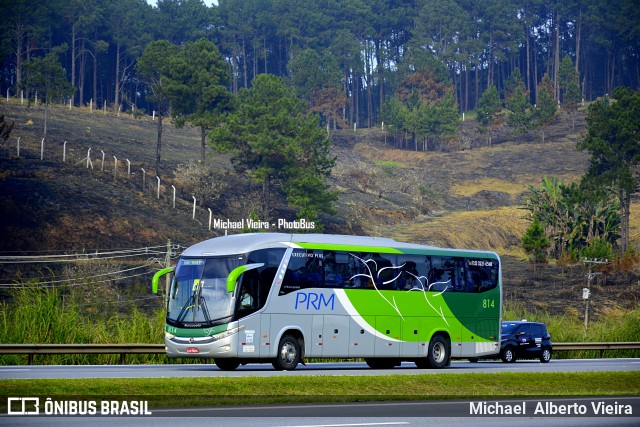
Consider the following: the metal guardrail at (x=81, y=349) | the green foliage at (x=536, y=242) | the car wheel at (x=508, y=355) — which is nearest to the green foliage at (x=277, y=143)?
the green foliage at (x=536, y=242)

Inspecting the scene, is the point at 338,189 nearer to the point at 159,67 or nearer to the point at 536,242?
the point at 159,67

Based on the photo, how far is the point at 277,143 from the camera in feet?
260

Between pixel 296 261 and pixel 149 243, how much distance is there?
44362 millimetres

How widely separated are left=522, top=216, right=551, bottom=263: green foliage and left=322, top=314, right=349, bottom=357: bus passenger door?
162 ft

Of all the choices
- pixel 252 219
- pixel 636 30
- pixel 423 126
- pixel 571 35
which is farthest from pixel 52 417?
pixel 571 35

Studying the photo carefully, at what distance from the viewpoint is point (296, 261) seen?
29203mm

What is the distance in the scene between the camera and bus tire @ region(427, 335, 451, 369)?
32594mm

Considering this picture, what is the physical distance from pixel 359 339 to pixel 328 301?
1.62 meters

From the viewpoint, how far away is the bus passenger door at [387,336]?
31.1 metres

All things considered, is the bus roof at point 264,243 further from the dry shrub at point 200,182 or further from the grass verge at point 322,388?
the dry shrub at point 200,182

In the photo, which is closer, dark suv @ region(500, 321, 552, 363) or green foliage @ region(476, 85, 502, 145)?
dark suv @ region(500, 321, 552, 363)

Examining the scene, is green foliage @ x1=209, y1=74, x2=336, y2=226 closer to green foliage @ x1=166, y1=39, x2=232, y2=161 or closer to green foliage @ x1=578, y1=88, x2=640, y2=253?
green foliage @ x1=166, y1=39, x2=232, y2=161

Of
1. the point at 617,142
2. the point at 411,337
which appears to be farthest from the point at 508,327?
the point at 617,142

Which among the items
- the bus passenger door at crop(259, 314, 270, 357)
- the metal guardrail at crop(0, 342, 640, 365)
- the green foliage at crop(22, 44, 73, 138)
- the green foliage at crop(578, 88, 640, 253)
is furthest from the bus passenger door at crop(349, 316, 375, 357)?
the green foliage at crop(22, 44, 73, 138)
